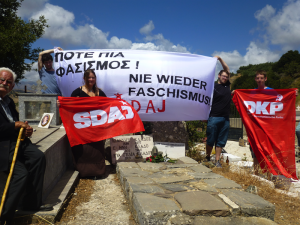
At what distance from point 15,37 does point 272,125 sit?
12039mm

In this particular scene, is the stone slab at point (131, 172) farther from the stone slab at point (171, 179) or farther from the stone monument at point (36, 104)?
the stone monument at point (36, 104)

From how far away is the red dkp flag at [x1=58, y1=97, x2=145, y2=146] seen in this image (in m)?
4.39

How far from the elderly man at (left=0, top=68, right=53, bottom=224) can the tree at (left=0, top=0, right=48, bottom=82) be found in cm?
1045

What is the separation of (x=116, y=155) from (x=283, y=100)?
3676 mm

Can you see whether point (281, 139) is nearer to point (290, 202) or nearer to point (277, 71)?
point (290, 202)

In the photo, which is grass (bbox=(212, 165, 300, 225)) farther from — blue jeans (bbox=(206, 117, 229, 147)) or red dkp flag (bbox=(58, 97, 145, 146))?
red dkp flag (bbox=(58, 97, 145, 146))

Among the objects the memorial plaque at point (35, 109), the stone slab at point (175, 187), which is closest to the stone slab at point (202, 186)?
the stone slab at point (175, 187)

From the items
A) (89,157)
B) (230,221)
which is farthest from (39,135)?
(230,221)

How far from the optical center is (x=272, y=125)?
16.6 ft

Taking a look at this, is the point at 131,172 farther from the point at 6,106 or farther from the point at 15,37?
the point at 15,37

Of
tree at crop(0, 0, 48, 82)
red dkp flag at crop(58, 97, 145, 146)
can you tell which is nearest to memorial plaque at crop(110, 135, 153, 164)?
red dkp flag at crop(58, 97, 145, 146)

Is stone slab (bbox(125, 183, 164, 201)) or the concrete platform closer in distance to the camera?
the concrete platform

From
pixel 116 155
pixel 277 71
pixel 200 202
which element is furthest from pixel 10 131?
pixel 277 71

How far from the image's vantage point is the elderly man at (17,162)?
96.6 inches
